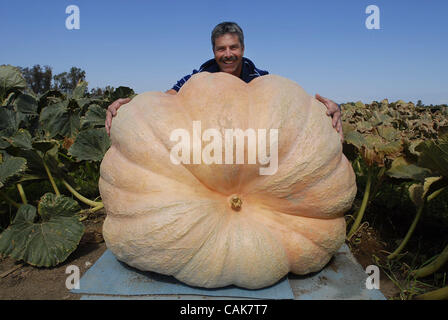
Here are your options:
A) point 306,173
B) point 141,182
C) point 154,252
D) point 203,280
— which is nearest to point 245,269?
point 203,280

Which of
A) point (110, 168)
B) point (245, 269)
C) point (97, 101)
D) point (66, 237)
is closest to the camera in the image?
point (245, 269)

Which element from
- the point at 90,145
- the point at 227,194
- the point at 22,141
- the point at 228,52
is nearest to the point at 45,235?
the point at 22,141

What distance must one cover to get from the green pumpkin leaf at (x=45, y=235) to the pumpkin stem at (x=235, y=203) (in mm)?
1372

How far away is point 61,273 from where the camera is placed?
241 centimetres

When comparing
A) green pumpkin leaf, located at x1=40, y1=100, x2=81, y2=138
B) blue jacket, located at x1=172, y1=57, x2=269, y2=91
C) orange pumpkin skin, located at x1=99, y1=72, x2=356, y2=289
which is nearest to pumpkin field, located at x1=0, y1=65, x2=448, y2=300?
green pumpkin leaf, located at x1=40, y1=100, x2=81, y2=138

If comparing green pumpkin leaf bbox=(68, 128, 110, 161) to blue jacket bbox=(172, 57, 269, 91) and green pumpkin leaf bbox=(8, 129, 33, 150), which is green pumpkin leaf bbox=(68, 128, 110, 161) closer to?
green pumpkin leaf bbox=(8, 129, 33, 150)

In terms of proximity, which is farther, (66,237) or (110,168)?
(66,237)

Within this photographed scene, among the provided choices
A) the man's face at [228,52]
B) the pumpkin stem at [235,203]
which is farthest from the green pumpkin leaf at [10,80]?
the pumpkin stem at [235,203]

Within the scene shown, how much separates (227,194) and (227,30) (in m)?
1.86

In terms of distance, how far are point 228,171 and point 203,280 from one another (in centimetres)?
Result: 62

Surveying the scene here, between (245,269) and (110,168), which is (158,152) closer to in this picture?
(110,168)

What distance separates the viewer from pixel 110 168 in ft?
6.39

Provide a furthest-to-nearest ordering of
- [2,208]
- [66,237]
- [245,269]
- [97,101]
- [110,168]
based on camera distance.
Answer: [97,101] < [2,208] < [66,237] < [110,168] < [245,269]

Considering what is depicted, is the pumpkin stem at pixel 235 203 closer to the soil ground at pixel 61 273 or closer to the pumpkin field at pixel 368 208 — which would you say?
the pumpkin field at pixel 368 208
